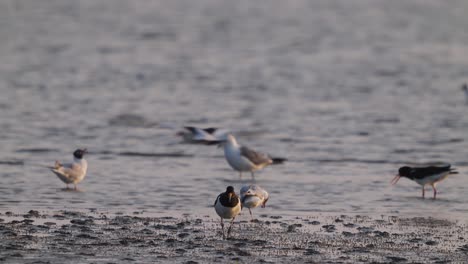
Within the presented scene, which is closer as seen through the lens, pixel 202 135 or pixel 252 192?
pixel 252 192

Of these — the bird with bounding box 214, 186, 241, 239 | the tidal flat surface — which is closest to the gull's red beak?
the tidal flat surface

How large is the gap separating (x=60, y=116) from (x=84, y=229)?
9.53 meters

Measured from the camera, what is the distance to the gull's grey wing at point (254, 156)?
1414cm

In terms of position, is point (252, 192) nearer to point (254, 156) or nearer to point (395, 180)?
point (395, 180)

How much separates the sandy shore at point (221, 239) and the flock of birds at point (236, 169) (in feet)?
0.80

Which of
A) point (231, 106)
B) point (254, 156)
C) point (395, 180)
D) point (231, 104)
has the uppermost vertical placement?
point (231, 104)

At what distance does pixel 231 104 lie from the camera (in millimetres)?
21422

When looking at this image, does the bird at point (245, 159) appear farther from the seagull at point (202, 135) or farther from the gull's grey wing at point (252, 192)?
the gull's grey wing at point (252, 192)

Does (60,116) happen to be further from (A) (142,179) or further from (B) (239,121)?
(A) (142,179)

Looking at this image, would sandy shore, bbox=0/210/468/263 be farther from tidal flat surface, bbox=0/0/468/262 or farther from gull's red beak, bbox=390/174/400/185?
gull's red beak, bbox=390/174/400/185

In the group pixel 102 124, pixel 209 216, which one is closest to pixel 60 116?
pixel 102 124

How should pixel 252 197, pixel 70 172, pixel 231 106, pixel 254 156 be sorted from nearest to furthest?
pixel 252 197 → pixel 70 172 → pixel 254 156 → pixel 231 106

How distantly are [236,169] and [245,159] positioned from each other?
24cm

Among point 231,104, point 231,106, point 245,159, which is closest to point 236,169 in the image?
point 245,159
